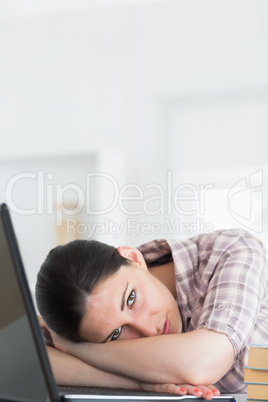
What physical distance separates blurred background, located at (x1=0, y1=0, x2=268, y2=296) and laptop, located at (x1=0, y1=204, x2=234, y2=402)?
242cm

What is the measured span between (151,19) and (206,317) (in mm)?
2653

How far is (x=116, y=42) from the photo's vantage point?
3.31m

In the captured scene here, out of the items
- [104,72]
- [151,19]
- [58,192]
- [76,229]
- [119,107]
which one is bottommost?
[76,229]

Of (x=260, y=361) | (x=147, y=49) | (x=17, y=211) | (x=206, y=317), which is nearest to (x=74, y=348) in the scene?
(x=206, y=317)

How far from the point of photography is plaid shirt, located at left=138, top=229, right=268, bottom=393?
99 centimetres

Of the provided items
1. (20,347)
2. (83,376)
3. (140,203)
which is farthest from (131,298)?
(140,203)

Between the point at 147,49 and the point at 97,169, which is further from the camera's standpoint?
the point at 147,49

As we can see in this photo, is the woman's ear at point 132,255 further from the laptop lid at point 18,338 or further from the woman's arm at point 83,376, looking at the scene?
the laptop lid at point 18,338

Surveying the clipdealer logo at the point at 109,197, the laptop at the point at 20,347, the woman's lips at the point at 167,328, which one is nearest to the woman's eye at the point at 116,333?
the woman's lips at the point at 167,328

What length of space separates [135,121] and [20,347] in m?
2.74

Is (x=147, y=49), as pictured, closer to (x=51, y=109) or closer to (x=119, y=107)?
(x=119, y=107)

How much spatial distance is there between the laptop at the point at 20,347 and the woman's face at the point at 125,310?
290 millimetres

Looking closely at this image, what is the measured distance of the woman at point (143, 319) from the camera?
0.90 metres

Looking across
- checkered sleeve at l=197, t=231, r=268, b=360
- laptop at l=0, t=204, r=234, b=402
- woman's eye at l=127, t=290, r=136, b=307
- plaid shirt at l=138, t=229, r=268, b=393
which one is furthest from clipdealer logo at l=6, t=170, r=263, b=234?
laptop at l=0, t=204, r=234, b=402
